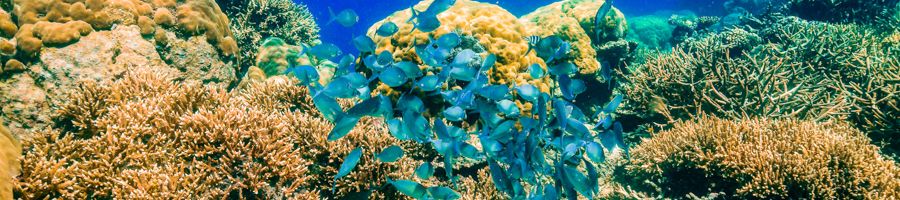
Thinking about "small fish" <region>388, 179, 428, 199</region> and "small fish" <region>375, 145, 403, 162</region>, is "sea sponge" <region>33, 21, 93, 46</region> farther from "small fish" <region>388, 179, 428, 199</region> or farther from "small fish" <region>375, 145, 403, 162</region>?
"small fish" <region>388, 179, 428, 199</region>

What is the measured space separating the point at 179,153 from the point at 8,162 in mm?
1123

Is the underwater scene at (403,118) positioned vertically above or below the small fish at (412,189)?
above

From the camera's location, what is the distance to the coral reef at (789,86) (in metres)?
5.39

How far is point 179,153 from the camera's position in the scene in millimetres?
3617

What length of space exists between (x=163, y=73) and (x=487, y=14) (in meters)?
4.57

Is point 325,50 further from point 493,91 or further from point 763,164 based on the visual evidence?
point 763,164

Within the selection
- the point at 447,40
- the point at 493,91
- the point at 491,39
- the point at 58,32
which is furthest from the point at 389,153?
the point at 58,32

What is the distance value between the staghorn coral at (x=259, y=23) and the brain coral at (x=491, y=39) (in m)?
2.84

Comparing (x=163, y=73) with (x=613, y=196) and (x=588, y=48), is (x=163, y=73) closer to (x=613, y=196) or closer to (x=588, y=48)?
(x=613, y=196)

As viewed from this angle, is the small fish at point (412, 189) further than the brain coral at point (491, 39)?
No

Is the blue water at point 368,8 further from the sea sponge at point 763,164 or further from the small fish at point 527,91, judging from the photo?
the small fish at point 527,91

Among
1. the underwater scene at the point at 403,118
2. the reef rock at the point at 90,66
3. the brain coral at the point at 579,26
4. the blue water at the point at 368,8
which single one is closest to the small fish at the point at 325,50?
the underwater scene at the point at 403,118

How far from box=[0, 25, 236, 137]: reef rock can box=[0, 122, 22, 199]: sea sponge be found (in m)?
0.80

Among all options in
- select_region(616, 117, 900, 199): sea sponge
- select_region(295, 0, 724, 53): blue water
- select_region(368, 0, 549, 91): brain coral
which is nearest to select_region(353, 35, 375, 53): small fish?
select_region(368, 0, 549, 91): brain coral
